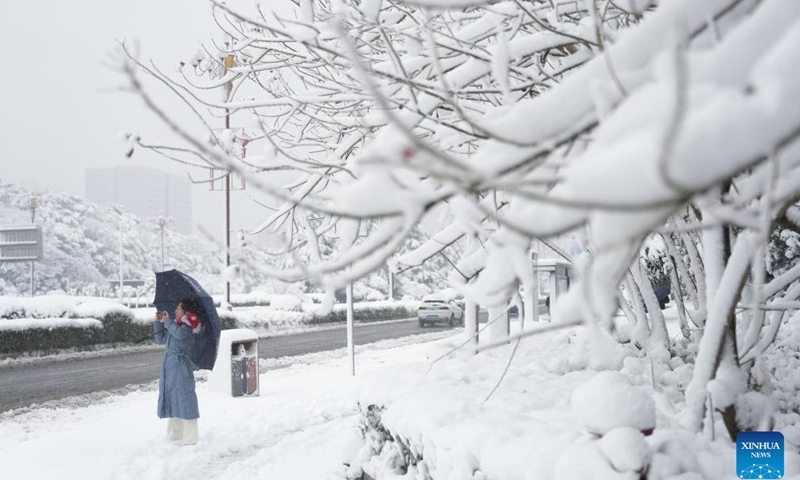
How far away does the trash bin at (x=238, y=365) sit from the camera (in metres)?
8.91

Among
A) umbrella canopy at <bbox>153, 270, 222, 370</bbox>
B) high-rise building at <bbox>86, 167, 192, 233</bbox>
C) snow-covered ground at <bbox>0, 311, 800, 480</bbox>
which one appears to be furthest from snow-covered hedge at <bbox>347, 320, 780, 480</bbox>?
high-rise building at <bbox>86, 167, 192, 233</bbox>

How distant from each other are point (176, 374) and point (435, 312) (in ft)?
68.2

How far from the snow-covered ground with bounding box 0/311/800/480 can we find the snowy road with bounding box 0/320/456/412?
1.04 m

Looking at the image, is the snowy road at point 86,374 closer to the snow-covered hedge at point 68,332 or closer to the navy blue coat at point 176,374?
the snow-covered hedge at point 68,332

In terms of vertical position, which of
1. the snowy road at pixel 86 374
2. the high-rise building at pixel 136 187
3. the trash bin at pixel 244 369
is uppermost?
the high-rise building at pixel 136 187

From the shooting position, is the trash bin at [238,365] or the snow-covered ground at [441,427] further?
the trash bin at [238,365]

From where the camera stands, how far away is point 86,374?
1271cm

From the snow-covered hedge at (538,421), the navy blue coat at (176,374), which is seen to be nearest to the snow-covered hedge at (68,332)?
the navy blue coat at (176,374)

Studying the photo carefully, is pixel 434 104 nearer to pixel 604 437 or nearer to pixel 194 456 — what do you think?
pixel 604 437

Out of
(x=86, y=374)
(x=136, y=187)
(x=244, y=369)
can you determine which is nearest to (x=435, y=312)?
(x=86, y=374)

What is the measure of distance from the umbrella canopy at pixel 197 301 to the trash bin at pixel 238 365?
7.76 feet

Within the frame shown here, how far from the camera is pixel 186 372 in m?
6.35

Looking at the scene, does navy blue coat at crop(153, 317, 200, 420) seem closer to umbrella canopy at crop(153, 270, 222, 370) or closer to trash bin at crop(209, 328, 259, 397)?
umbrella canopy at crop(153, 270, 222, 370)

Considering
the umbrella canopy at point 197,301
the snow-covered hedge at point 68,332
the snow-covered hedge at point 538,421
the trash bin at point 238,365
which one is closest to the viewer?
the snow-covered hedge at point 538,421
